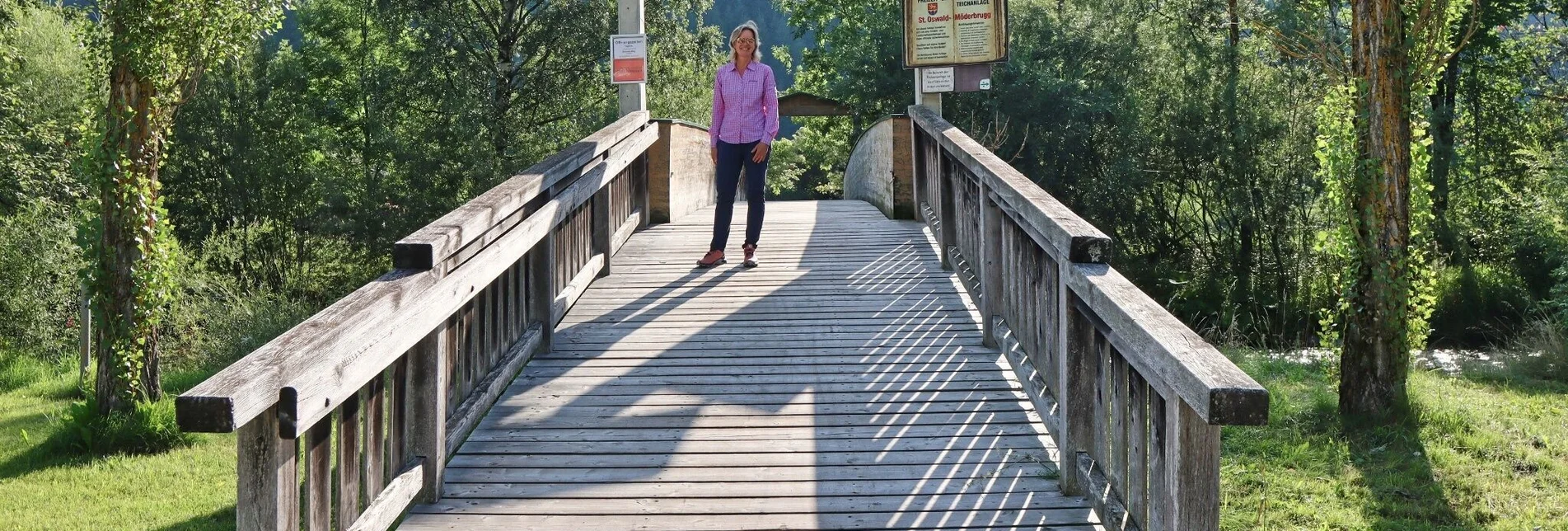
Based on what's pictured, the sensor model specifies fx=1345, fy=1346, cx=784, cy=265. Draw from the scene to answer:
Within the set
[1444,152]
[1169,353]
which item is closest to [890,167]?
[1169,353]

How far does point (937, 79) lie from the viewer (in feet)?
37.8

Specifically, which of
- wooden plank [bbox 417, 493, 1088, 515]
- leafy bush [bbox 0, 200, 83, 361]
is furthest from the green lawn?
leafy bush [bbox 0, 200, 83, 361]

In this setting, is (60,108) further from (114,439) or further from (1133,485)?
(1133,485)

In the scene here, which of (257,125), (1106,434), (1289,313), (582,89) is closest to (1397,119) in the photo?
(1106,434)

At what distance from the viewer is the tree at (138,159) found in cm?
819

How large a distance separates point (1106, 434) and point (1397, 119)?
4.12 m

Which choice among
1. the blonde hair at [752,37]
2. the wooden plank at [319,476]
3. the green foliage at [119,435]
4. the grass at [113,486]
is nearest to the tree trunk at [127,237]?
the green foliage at [119,435]

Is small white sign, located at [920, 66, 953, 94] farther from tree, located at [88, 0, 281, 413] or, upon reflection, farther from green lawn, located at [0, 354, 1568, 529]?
tree, located at [88, 0, 281, 413]

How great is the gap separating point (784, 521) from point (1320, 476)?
341 centimetres

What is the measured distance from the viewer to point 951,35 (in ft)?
37.9

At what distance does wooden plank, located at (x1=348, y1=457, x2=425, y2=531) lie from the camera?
3.92 meters

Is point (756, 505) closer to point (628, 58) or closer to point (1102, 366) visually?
point (1102, 366)

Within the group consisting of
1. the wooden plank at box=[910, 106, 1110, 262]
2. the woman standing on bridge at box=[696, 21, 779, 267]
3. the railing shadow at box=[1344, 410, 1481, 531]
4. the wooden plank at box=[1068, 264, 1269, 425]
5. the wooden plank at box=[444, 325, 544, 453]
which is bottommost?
the railing shadow at box=[1344, 410, 1481, 531]

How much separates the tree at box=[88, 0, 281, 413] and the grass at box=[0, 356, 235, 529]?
649 mm
